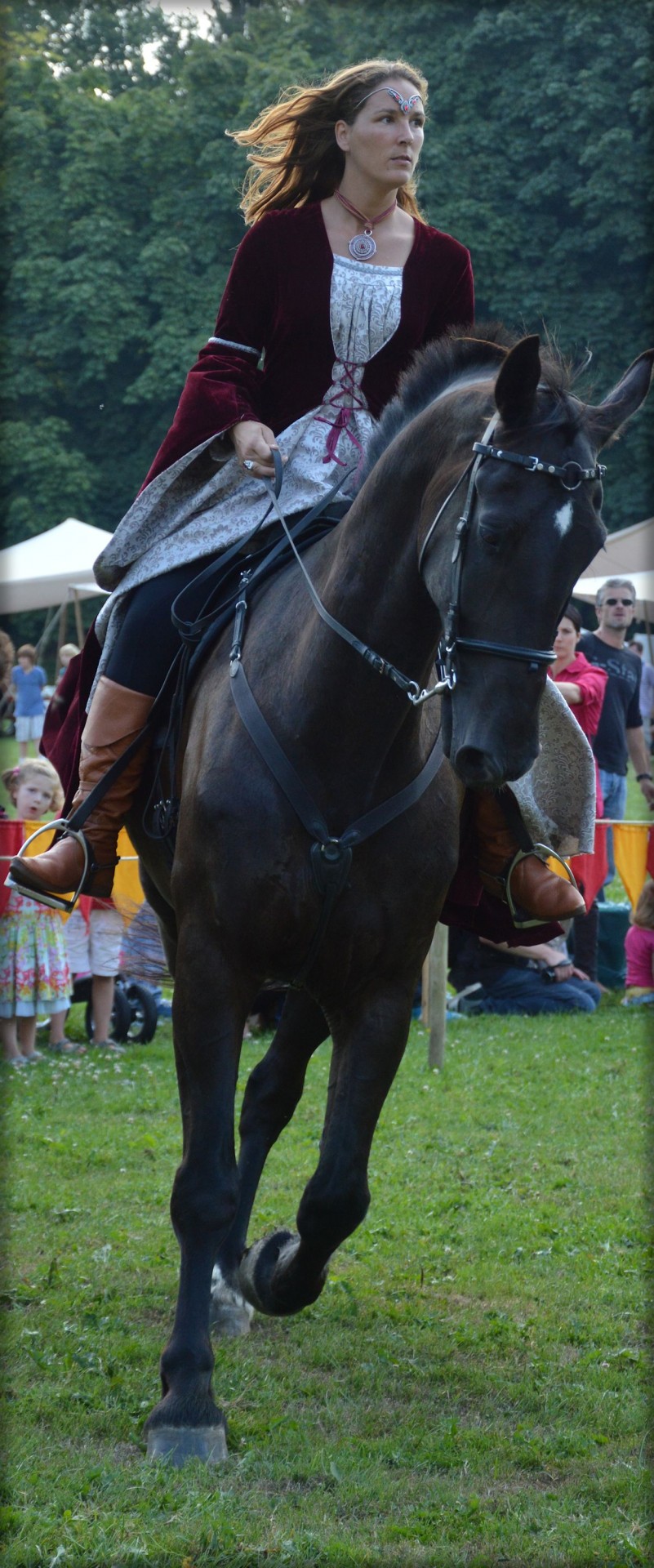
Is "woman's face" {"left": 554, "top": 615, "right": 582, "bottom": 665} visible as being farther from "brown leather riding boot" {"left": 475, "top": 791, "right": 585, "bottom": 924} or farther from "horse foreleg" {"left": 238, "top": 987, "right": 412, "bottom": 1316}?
"horse foreleg" {"left": 238, "top": 987, "right": 412, "bottom": 1316}

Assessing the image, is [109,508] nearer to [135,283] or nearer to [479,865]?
[135,283]

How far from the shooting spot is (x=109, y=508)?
40.2 m

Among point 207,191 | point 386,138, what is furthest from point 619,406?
point 207,191

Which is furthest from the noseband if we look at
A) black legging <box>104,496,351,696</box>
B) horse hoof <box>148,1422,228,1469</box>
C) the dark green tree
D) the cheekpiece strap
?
the dark green tree

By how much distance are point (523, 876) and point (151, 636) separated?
130 centimetres

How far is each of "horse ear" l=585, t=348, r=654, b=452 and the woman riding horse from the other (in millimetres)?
1115

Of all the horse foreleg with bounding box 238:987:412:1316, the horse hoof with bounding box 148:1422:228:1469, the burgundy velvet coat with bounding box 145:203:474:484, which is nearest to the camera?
the horse hoof with bounding box 148:1422:228:1469

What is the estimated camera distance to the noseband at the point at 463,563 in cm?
307

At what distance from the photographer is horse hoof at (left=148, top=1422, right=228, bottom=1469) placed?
11.9ft

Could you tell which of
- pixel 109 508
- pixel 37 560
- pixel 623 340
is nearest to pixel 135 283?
pixel 109 508

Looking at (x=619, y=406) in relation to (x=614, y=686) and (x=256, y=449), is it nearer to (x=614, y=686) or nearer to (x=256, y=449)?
(x=256, y=449)

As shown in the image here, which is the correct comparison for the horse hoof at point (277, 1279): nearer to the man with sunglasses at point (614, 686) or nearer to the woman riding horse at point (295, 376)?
the woman riding horse at point (295, 376)

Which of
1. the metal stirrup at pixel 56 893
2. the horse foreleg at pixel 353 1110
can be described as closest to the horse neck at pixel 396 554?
the horse foreleg at pixel 353 1110

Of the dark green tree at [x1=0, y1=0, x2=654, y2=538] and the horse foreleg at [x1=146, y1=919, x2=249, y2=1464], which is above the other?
the dark green tree at [x1=0, y1=0, x2=654, y2=538]
